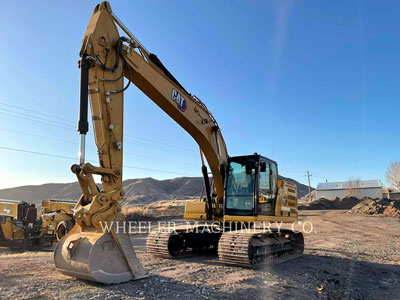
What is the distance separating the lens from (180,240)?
9875 mm

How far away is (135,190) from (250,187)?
7821cm

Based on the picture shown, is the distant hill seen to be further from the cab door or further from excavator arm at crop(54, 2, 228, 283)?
excavator arm at crop(54, 2, 228, 283)

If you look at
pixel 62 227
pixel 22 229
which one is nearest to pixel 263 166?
pixel 62 227

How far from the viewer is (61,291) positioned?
5.38 metres

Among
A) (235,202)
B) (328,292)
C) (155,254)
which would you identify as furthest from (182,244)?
(328,292)

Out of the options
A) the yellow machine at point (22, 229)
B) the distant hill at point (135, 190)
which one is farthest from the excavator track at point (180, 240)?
the distant hill at point (135, 190)

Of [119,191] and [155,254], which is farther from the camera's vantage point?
[155,254]

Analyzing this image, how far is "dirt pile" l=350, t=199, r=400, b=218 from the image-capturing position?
108ft

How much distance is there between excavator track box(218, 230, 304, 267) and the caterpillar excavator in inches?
1.0

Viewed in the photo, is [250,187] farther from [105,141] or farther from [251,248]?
[105,141]

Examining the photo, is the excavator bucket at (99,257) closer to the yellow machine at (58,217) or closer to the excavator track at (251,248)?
the excavator track at (251,248)

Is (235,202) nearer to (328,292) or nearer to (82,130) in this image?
(328,292)

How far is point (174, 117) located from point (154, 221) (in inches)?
761

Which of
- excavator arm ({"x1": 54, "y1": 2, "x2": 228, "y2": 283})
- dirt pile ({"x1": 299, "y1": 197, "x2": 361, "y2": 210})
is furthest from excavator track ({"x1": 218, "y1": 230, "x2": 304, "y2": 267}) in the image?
dirt pile ({"x1": 299, "y1": 197, "x2": 361, "y2": 210})
